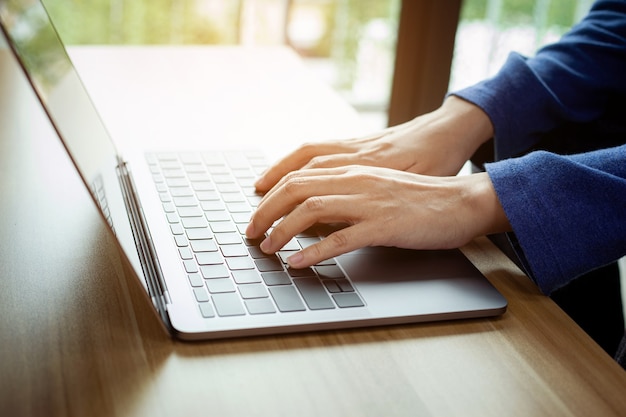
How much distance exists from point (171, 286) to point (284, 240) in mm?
122

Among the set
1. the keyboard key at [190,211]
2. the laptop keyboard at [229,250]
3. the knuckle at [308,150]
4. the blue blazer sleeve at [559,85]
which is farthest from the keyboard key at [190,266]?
the blue blazer sleeve at [559,85]

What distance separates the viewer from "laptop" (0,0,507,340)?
600 millimetres

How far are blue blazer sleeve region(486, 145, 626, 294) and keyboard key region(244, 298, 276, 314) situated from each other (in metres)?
0.25

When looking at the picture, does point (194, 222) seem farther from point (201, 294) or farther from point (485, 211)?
point (485, 211)

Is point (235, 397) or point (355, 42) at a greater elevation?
point (235, 397)

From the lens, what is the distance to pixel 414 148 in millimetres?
892

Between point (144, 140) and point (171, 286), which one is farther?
point (144, 140)

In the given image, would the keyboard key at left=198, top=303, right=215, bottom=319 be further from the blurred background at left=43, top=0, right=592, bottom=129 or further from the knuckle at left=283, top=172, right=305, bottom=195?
the blurred background at left=43, top=0, right=592, bottom=129

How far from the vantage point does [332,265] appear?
2.32 ft

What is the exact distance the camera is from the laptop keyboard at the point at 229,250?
2.10 ft

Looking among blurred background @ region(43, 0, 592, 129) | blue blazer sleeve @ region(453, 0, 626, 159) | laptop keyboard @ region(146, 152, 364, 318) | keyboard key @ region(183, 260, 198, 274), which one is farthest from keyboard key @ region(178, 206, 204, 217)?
blurred background @ region(43, 0, 592, 129)

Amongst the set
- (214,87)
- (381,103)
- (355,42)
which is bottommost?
(381,103)

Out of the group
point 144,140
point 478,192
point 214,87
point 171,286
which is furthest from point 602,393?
point 214,87

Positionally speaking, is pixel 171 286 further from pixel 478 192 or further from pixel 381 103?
pixel 381 103
